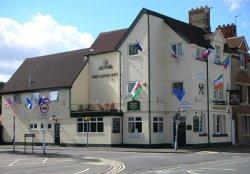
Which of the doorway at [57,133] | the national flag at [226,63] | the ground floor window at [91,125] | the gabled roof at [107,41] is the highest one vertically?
the gabled roof at [107,41]

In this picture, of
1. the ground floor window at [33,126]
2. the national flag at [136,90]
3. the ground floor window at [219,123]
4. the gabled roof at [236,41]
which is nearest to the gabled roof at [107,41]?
the national flag at [136,90]

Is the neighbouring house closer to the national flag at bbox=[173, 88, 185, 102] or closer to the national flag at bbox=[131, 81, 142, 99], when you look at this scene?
the national flag at bbox=[173, 88, 185, 102]

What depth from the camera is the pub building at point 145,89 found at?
42344 mm

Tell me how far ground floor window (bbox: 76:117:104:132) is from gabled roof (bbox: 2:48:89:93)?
377cm

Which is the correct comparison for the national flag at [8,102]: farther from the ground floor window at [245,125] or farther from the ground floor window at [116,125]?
the ground floor window at [245,125]

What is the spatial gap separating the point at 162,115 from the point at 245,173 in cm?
2456

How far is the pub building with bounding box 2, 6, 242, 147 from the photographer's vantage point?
4234 centimetres

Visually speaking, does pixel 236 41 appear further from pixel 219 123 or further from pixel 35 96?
pixel 35 96

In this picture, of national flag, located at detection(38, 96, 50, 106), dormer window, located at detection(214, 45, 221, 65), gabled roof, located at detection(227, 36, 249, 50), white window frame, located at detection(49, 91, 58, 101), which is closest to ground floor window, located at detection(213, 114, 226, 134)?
dormer window, located at detection(214, 45, 221, 65)

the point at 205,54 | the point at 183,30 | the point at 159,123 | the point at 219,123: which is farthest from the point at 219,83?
the point at 159,123

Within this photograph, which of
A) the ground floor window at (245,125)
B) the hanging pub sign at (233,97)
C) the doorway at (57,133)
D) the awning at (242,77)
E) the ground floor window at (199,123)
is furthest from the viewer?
the ground floor window at (245,125)

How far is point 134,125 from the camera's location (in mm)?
42844

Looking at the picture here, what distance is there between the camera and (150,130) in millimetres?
41719

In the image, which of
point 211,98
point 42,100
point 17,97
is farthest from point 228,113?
point 17,97
